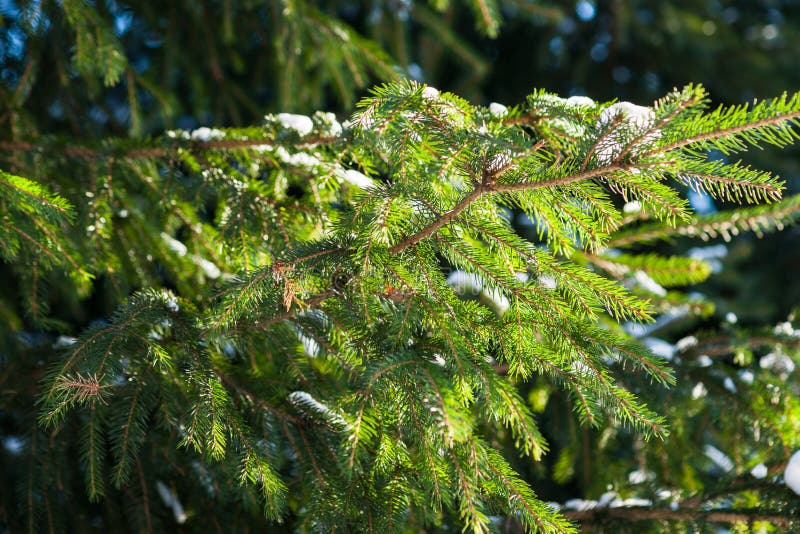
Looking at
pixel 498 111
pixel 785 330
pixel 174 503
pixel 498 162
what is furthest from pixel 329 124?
pixel 785 330

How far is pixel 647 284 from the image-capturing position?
225 centimetres

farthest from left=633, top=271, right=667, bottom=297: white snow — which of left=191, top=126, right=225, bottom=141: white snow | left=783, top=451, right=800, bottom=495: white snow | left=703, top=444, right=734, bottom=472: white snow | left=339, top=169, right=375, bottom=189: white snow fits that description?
left=191, top=126, right=225, bottom=141: white snow

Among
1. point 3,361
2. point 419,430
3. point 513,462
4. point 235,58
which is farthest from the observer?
point 235,58

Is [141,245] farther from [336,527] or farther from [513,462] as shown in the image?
[513,462]

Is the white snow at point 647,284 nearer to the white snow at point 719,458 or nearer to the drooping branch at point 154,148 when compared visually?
the white snow at point 719,458

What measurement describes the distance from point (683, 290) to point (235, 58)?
9.32ft

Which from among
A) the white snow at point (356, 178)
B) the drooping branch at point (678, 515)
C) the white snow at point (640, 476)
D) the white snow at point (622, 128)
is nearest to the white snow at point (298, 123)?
the white snow at point (356, 178)

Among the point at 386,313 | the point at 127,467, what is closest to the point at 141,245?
the point at 127,467

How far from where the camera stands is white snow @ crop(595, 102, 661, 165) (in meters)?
0.92

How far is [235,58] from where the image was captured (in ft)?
8.81

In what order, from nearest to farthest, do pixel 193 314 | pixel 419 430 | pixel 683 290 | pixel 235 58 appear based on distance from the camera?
pixel 419 430
pixel 193 314
pixel 235 58
pixel 683 290

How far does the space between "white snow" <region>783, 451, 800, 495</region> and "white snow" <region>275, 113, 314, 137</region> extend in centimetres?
123

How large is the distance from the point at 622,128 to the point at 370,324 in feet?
1.69

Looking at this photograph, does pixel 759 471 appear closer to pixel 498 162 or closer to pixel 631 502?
pixel 631 502
